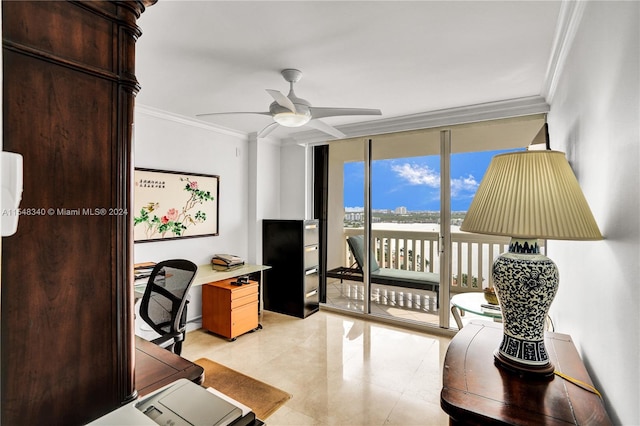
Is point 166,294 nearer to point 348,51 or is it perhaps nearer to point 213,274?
point 213,274

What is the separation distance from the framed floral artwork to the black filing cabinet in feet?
2.68

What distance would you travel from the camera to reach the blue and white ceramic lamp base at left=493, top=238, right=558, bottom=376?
3.82 ft

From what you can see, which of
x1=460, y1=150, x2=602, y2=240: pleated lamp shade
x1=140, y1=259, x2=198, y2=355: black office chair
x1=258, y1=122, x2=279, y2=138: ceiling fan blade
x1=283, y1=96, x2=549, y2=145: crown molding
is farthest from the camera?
x1=283, y1=96, x2=549, y2=145: crown molding

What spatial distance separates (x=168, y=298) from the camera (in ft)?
7.61

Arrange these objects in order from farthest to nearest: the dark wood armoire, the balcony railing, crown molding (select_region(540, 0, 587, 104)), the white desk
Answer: the balcony railing < the white desk < crown molding (select_region(540, 0, 587, 104)) < the dark wood armoire

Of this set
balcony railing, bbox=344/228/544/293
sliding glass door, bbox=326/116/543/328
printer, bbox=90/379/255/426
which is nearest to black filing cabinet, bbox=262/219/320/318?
sliding glass door, bbox=326/116/543/328

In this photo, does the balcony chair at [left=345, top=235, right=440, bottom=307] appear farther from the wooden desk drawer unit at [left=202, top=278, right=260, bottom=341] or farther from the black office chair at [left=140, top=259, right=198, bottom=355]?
the black office chair at [left=140, top=259, right=198, bottom=355]

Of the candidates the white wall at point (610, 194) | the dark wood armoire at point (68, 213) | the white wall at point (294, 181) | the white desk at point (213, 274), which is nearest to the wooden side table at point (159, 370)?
the dark wood armoire at point (68, 213)

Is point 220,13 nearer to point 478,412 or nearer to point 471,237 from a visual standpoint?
point 478,412

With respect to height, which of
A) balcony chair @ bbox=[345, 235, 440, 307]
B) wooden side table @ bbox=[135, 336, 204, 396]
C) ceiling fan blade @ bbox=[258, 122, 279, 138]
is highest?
ceiling fan blade @ bbox=[258, 122, 279, 138]

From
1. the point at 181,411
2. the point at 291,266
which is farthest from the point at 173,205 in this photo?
the point at 181,411

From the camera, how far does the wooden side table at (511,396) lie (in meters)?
0.96

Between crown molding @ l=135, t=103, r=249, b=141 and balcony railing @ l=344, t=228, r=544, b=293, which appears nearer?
crown molding @ l=135, t=103, r=249, b=141

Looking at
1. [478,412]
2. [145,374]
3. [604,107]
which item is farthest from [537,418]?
[145,374]
